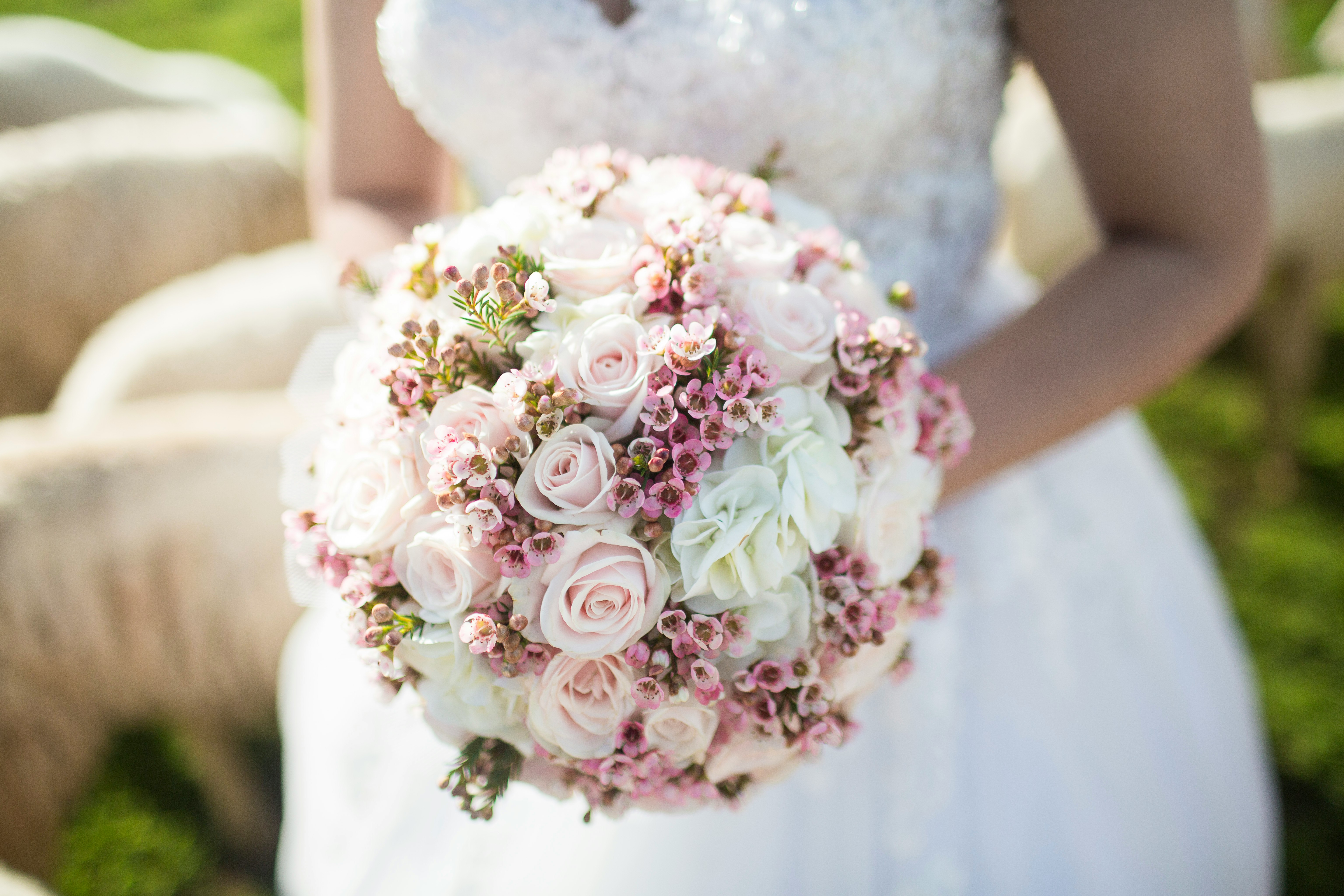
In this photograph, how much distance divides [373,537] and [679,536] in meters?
0.25

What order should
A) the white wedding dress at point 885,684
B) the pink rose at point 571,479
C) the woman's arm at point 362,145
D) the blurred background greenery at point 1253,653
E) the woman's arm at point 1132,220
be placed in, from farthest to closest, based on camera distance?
the blurred background greenery at point 1253,653
the woman's arm at point 362,145
the white wedding dress at point 885,684
the woman's arm at point 1132,220
the pink rose at point 571,479

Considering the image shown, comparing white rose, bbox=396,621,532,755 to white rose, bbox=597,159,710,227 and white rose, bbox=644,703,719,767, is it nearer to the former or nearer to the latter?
white rose, bbox=644,703,719,767

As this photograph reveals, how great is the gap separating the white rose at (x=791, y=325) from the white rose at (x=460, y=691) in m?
0.33

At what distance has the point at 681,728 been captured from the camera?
2.22 ft

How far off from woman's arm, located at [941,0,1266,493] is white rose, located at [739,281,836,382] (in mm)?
386

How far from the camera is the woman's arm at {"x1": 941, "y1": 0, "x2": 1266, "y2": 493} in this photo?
861mm

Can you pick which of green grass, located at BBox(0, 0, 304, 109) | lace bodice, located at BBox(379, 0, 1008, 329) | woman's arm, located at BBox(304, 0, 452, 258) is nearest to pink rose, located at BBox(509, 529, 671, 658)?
lace bodice, located at BBox(379, 0, 1008, 329)

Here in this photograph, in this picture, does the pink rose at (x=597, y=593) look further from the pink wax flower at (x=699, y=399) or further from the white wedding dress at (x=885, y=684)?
the white wedding dress at (x=885, y=684)

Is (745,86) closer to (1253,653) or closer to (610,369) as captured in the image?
(610,369)

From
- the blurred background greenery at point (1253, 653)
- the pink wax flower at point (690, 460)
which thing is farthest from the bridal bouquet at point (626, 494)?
the blurred background greenery at point (1253, 653)

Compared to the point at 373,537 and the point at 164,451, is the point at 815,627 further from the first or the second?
the point at 164,451

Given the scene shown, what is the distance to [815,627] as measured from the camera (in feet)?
2.27

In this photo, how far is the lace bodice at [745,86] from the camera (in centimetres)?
94

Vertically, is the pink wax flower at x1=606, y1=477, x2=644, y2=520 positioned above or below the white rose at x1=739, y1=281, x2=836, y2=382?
below
